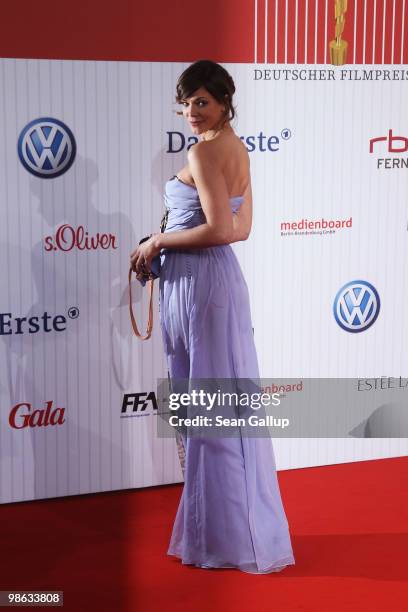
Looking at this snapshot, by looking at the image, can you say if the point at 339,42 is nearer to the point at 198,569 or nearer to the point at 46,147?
the point at 46,147

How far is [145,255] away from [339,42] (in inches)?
56.5

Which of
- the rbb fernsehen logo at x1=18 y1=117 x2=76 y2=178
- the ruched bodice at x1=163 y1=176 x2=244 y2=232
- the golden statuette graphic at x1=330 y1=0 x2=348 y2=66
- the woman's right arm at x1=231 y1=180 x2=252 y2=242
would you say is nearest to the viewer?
the ruched bodice at x1=163 y1=176 x2=244 y2=232

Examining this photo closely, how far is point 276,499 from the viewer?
336 cm

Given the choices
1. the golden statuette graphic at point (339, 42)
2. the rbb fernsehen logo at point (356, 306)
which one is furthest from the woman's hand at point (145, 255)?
the golden statuette graphic at point (339, 42)

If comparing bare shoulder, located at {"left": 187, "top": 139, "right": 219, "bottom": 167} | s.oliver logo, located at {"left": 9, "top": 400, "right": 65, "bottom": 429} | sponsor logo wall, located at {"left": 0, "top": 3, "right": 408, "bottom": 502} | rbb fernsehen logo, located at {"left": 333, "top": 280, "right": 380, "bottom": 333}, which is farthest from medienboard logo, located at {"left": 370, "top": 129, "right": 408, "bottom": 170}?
s.oliver logo, located at {"left": 9, "top": 400, "right": 65, "bottom": 429}

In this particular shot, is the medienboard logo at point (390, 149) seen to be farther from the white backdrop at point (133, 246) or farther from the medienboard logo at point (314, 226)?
the medienboard logo at point (314, 226)

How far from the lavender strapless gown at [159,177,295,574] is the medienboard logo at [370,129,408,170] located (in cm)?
123

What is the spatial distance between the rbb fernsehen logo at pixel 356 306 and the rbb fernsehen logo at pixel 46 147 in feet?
4.32

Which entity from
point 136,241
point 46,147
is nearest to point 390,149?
point 136,241

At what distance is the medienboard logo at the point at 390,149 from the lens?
4328 millimetres

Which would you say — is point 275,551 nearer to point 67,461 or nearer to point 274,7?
point 67,461

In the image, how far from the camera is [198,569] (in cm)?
335

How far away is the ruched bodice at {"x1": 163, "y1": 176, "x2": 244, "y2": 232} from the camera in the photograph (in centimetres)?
325

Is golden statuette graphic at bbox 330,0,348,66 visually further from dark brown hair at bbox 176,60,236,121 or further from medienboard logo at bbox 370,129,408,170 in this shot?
dark brown hair at bbox 176,60,236,121
